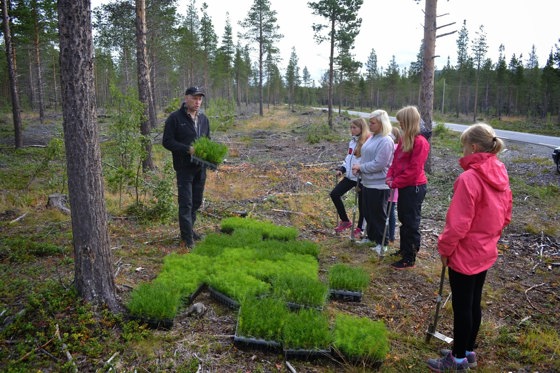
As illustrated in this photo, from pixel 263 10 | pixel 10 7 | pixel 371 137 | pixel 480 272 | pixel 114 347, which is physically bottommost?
pixel 114 347

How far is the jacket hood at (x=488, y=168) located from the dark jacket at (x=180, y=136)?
368 cm

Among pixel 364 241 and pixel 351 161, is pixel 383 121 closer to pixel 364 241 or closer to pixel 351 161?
pixel 351 161

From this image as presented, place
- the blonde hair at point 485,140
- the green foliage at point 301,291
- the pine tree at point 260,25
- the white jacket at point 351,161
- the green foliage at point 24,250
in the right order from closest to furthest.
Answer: the blonde hair at point 485,140 < the green foliage at point 301,291 < the green foliage at point 24,250 < the white jacket at point 351,161 < the pine tree at point 260,25

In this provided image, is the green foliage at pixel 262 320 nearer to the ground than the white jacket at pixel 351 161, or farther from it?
nearer to the ground

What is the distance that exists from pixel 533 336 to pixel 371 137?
10.9 feet

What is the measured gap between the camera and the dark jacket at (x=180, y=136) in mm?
5234

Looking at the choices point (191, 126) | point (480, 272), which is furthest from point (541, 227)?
point (191, 126)

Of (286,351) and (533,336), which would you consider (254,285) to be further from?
(533,336)

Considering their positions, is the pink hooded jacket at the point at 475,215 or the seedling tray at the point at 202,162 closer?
the pink hooded jacket at the point at 475,215

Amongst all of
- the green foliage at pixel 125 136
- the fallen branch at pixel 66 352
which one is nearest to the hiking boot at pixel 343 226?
the green foliage at pixel 125 136

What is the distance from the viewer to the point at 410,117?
4777mm

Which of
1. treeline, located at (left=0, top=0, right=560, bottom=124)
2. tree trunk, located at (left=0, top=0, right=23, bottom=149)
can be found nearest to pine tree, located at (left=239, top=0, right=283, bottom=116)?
treeline, located at (left=0, top=0, right=560, bottom=124)

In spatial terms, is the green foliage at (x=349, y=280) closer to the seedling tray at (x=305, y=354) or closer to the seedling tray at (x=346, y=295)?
the seedling tray at (x=346, y=295)

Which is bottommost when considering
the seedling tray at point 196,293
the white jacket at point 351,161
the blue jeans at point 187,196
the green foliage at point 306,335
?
the seedling tray at point 196,293
